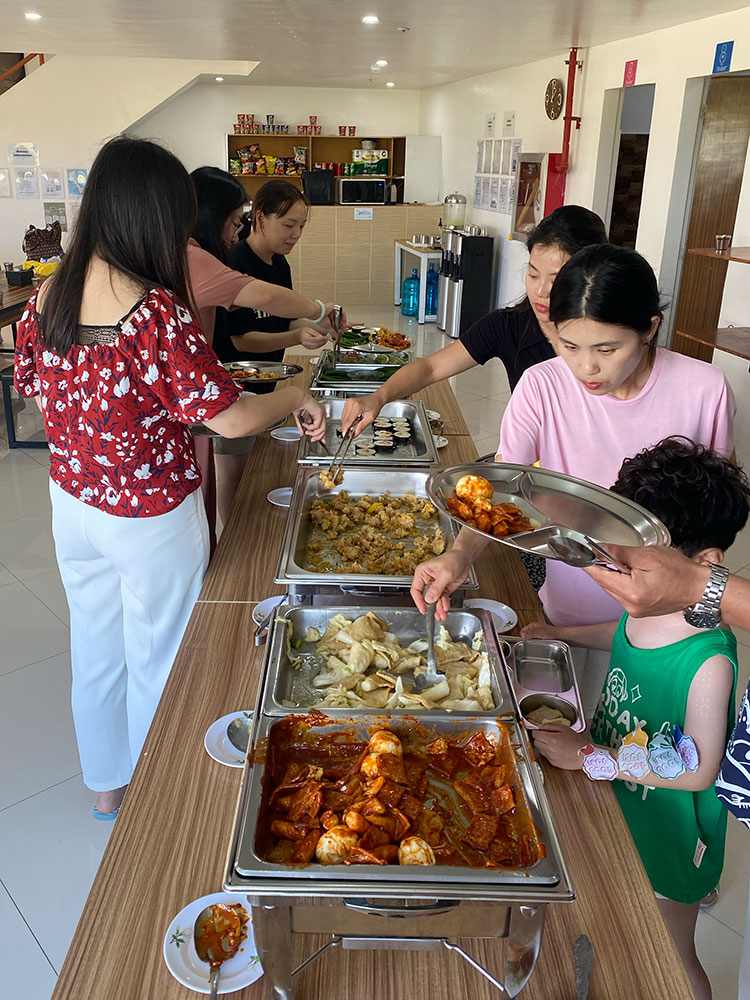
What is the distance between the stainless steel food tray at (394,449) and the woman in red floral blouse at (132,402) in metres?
0.41

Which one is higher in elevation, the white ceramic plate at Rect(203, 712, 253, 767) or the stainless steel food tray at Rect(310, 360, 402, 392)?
the stainless steel food tray at Rect(310, 360, 402, 392)

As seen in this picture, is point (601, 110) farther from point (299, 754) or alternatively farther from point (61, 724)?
point (299, 754)

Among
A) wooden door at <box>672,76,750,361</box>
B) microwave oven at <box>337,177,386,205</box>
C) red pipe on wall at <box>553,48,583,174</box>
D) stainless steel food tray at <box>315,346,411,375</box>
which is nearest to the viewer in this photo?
stainless steel food tray at <box>315,346,411,375</box>

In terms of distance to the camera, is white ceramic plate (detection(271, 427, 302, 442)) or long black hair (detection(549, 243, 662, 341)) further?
white ceramic plate (detection(271, 427, 302, 442))

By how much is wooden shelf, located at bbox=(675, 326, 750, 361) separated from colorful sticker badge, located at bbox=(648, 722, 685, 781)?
8.94ft

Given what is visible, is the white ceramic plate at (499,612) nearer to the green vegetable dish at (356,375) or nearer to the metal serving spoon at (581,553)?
the metal serving spoon at (581,553)

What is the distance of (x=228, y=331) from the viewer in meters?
3.00

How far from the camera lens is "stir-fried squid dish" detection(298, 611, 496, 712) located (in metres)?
1.15

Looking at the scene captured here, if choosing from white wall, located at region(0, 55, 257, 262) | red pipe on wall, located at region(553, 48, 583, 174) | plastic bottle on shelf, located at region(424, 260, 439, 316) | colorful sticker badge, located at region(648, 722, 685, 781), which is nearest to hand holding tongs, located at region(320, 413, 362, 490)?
colorful sticker badge, located at region(648, 722, 685, 781)

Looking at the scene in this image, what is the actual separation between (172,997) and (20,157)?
30.0ft

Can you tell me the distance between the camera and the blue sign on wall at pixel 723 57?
4.00 meters

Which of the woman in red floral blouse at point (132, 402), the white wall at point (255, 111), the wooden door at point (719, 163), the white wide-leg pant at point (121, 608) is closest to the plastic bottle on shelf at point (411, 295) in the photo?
the white wall at point (255, 111)

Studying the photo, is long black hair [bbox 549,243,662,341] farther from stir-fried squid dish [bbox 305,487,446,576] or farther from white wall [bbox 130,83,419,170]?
white wall [bbox 130,83,419,170]

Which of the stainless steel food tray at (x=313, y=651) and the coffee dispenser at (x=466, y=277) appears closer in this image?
the stainless steel food tray at (x=313, y=651)
